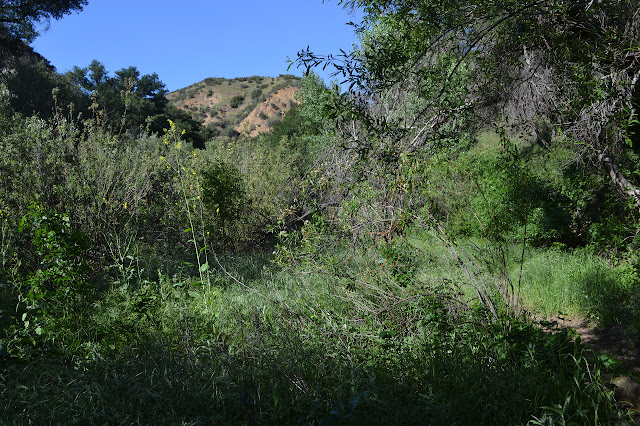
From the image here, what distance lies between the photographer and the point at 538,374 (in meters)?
3.33

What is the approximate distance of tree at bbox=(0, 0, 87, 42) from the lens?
1204 centimetres

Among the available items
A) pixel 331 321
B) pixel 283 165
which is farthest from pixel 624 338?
pixel 283 165

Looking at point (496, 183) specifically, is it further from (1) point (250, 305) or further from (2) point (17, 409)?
(2) point (17, 409)

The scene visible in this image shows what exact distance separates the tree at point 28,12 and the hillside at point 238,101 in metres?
32.8

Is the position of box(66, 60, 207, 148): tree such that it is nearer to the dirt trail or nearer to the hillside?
the hillside

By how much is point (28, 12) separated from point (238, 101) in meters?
43.9

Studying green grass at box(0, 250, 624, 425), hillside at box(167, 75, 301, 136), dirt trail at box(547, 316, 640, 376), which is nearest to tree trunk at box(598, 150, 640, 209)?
dirt trail at box(547, 316, 640, 376)

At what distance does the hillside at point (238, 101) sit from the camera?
164 feet

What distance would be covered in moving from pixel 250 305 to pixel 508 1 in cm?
381

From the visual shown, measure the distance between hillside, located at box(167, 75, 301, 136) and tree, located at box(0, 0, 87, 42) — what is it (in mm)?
32764

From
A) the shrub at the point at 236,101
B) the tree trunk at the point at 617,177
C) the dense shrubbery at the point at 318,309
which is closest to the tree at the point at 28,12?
the dense shrubbery at the point at 318,309

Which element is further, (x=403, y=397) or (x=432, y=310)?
(x=432, y=310)

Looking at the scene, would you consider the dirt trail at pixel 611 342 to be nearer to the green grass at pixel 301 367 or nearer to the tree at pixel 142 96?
the green grass at pixel 301 367

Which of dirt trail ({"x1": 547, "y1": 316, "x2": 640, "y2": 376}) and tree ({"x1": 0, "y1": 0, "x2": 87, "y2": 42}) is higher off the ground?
tree ({"x1": 0, "y1": 0, "x2": 87, "y2": 42})
